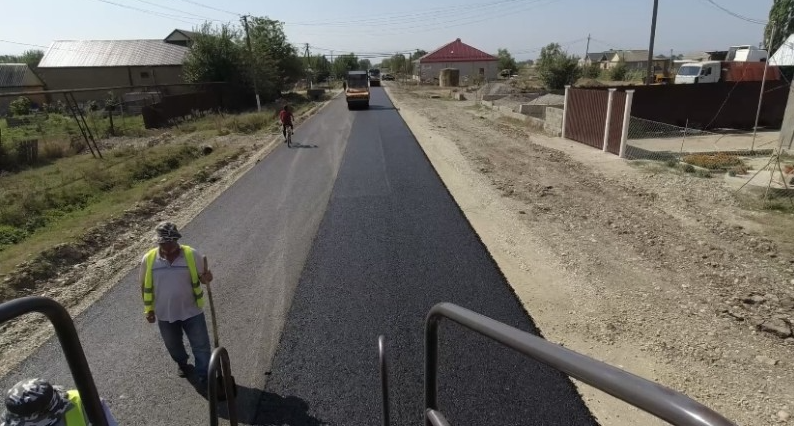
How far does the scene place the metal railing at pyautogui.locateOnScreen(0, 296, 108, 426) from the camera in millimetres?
1707

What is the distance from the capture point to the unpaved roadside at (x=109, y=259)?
568cm

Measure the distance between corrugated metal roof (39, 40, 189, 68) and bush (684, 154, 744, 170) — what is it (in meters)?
50.0

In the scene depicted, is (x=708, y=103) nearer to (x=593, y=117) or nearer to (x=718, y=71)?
(x=593, y=117)

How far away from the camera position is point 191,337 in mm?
4664

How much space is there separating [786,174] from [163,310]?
13259 millimetres

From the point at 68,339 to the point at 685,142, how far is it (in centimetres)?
2102

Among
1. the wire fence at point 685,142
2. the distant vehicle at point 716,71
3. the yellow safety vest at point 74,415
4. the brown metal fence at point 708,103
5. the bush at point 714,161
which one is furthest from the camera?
the distant vehicle at point 716,71

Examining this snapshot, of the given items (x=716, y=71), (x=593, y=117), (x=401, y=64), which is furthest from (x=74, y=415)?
(x=401, y=64)

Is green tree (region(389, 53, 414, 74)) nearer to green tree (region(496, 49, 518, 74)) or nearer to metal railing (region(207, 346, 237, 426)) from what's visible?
green tree (region(496, 49, 518, 74))

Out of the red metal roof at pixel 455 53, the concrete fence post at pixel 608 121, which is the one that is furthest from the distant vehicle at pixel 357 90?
the red metal roof at pixel 455 53

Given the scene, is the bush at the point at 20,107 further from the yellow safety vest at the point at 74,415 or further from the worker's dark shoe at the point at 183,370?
the yellow safety vest at the point at 74,415

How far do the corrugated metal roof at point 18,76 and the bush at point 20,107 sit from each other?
30.4 feet

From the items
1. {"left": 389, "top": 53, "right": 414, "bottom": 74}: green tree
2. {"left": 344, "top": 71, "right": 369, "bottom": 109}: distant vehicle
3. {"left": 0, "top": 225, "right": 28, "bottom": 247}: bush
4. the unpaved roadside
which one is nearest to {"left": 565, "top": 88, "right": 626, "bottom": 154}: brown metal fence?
the unpaved roadside

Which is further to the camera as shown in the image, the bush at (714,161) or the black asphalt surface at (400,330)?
the bush at (714,161)
